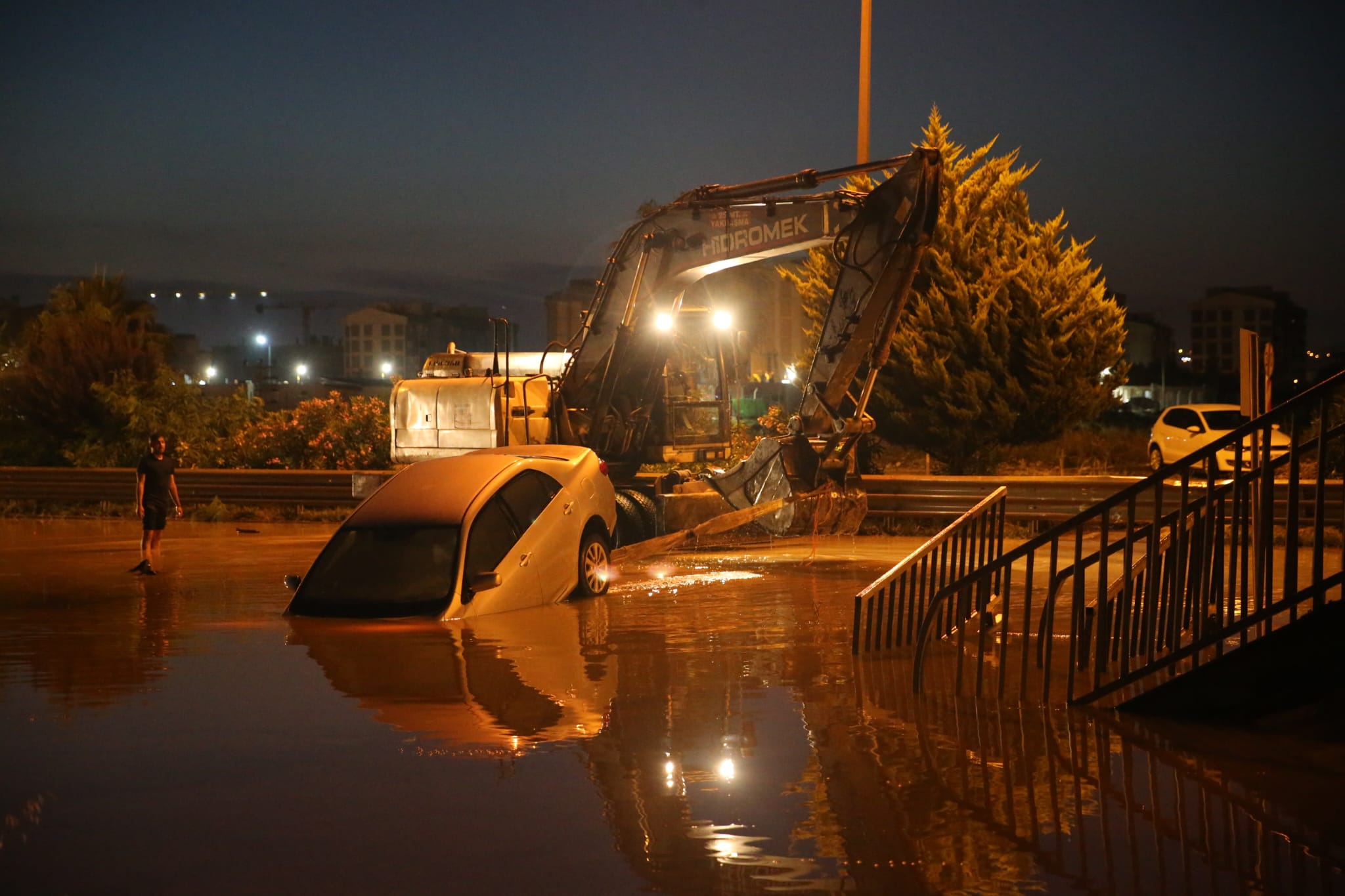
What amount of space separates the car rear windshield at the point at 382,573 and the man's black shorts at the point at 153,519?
5.02 metres

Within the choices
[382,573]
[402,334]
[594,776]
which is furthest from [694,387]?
[402,334]

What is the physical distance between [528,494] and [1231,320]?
516 feet

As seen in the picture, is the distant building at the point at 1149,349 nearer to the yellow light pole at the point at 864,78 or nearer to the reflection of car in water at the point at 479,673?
the yellow light pole at the point at 864,78

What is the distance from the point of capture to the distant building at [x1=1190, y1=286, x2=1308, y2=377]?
411ft

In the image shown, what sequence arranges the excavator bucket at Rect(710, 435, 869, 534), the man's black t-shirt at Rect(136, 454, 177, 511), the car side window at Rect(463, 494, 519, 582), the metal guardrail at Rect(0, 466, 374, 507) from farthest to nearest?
the metal guardrail at Rect(0, 466, 374, 507) → the man's black t-shirt at Rect(136, 454, 177, 511) → the excavator bucket at Rect(710, 435, 869, 534) → the car side window at Rect(463, 494, 519, 582)

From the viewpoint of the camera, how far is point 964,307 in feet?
88.1

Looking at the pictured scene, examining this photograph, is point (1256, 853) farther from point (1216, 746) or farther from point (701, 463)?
point (701, 463)

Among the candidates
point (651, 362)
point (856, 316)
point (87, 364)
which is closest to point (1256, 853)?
point (856, 316)

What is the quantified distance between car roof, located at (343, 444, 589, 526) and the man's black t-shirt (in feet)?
15.8

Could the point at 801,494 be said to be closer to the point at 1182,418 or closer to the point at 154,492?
the point at 154,492

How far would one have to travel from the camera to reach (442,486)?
13492mm

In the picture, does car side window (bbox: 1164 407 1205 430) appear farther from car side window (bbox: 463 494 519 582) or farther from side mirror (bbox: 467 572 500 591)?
side mirror (bbox: 467 572 500 591)

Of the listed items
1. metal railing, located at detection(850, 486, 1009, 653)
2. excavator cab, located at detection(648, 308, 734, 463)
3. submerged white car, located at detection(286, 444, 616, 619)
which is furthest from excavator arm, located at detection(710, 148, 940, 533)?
metal railing, located at detection(850, 486, 1009, 653)

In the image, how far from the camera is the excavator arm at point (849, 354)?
15.7 meters
